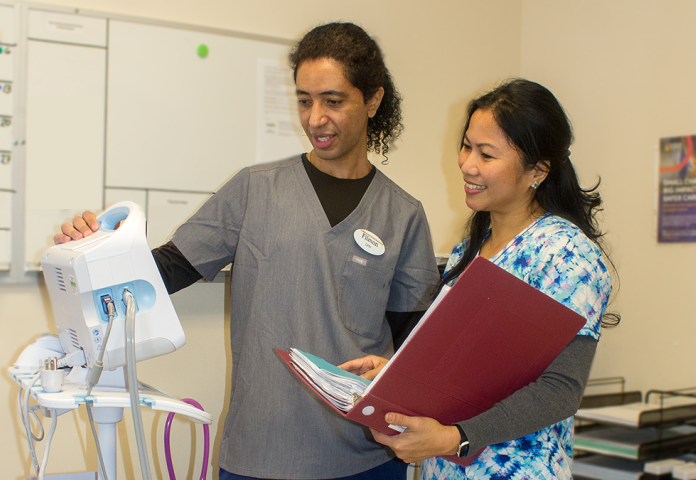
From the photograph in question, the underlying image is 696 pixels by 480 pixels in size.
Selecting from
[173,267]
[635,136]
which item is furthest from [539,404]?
[635,136]

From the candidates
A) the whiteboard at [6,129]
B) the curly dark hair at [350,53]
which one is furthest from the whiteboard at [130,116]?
the curly dark hair at [350,53]

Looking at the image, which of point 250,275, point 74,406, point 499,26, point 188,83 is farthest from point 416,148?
point 74,406

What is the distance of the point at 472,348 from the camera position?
87cm

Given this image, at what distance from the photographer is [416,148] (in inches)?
84.0

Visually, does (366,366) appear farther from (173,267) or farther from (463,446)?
(173,267)

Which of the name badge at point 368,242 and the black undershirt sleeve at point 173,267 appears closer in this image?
the black undershirt sleeve at point 173,267

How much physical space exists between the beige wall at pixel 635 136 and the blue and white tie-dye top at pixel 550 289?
1145mm

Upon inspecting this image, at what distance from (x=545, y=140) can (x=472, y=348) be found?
1.34ft

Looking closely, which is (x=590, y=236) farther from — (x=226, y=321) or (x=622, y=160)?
(x=622, y=160)

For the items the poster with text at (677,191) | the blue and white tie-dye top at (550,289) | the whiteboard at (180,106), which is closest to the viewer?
the blue and white tie-dye top at (550,289)

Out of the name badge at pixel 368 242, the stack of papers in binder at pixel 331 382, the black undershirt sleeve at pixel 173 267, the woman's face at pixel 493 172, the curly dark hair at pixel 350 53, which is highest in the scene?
the curly dark hair at pixel 350 53

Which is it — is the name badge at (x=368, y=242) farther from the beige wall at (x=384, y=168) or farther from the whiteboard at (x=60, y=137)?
the whiteboard at (x=60, y=137)

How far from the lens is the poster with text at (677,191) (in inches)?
75.7

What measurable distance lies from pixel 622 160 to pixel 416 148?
72 centimetres
